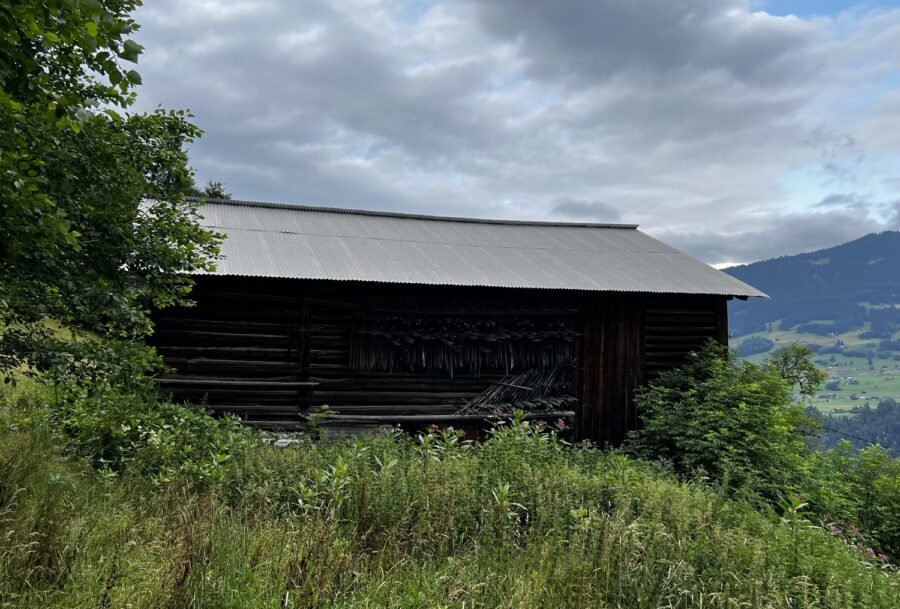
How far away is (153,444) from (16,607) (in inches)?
120

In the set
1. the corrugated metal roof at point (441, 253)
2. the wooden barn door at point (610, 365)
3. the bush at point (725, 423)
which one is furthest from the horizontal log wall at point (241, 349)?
the bush at point (725, 423)

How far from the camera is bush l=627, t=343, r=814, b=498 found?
10289 millimetres

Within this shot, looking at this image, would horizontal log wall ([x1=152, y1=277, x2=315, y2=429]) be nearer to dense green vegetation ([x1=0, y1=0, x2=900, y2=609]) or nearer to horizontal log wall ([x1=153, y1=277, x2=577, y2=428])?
horizontal log wall ([x1=153, y1=277, x2=577, y2=428])

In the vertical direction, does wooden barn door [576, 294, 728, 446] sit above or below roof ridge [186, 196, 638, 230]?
below

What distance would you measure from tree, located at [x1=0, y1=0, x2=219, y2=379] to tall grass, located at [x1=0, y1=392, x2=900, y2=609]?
3.86 ft

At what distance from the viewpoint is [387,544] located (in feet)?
14.3

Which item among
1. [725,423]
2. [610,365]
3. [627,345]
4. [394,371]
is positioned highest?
[627,345]

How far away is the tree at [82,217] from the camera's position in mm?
3643

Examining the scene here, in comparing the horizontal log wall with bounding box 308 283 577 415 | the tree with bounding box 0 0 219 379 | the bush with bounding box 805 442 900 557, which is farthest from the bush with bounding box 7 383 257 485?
the bush with bounding box 805 442 900 557

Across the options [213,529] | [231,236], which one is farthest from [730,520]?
Result: [231,236]

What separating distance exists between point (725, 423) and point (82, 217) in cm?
1071

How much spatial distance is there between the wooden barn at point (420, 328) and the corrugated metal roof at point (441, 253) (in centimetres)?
7

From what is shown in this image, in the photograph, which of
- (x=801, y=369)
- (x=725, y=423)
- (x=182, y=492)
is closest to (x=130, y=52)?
(x=182, y=492)

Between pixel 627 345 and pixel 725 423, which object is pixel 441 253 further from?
pixel 725 423
